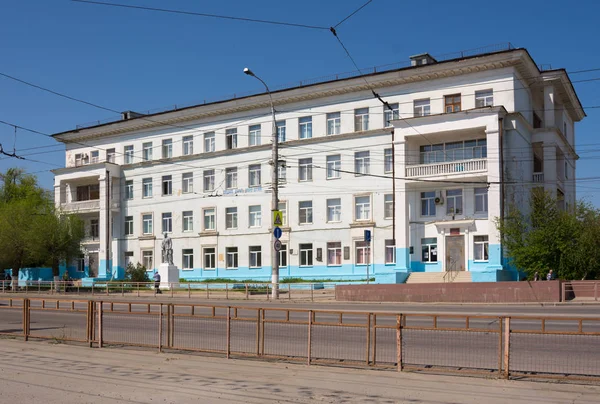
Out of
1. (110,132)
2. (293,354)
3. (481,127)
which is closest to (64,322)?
(293,354)

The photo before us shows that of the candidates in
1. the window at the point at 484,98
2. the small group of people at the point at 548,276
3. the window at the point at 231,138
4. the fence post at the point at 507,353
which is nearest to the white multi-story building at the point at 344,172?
the window at the point at 484,98

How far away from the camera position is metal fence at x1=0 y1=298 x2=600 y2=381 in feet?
35.0

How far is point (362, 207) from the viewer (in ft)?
153

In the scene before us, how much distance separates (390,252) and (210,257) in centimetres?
1643

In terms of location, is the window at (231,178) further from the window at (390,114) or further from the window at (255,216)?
the window at (390,114)

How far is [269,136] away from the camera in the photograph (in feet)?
166

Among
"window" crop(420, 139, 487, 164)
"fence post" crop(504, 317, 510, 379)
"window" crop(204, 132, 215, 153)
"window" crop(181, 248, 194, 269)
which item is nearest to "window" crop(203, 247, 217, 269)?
"window" crop(181, 248, 194, 269)

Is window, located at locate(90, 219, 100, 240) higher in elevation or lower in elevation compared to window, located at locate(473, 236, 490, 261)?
higher

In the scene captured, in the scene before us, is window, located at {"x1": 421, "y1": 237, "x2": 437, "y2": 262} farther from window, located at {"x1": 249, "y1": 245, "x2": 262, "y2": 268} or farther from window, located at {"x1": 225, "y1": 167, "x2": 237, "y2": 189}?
window, located at {"x1": 225, "y1": 167, "x2": 237, "y2": 189}

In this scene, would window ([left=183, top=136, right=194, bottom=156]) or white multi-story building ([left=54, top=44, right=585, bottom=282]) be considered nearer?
white multi-story building ([left=54, top=44, right=585, bottom=282])

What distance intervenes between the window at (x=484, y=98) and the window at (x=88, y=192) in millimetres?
36594

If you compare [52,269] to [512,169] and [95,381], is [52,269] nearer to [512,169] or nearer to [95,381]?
[512,169]

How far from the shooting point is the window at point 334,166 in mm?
47469

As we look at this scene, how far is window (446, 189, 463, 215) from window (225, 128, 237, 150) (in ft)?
60.7
